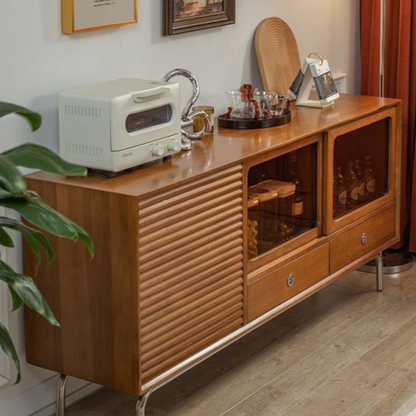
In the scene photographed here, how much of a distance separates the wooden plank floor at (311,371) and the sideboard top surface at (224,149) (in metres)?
0.83

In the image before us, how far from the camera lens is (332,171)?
3.39 meters

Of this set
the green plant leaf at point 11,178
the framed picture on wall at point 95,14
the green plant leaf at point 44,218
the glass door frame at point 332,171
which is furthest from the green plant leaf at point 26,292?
the glass door frame at point 332,171

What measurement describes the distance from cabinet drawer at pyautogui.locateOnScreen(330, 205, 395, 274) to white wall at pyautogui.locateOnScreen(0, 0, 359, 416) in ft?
2.35

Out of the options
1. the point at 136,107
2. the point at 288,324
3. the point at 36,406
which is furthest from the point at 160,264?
the point at 288,324

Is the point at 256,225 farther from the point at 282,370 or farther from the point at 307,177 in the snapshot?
the point at 282,370

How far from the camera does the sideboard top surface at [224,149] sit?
2.58 metres

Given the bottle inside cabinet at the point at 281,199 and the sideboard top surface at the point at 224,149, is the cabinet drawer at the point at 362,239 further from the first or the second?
the sideboard top surface at the point at 224,149

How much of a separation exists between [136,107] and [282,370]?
118cm

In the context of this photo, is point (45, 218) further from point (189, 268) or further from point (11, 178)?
point (189, 268)

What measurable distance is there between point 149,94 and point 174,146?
214 mm

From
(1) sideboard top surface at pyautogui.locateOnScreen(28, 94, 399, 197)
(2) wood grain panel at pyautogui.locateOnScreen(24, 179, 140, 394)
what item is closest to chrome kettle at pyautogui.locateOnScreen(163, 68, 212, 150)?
(1) sideboard top surface at pyautogui.locateOnScreen(28, 94, 399, 197)

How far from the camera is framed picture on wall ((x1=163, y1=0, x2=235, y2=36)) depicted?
317 centimetres

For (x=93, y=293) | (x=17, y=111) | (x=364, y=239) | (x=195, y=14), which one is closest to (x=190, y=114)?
(x=195, y=14)

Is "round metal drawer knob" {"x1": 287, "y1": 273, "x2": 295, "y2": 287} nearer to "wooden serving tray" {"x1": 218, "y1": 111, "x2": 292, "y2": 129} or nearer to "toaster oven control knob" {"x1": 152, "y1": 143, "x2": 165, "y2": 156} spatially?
"wooden serving tray" {"x1": 218, "y1": 111, "x2": 292, "y2": 129}
